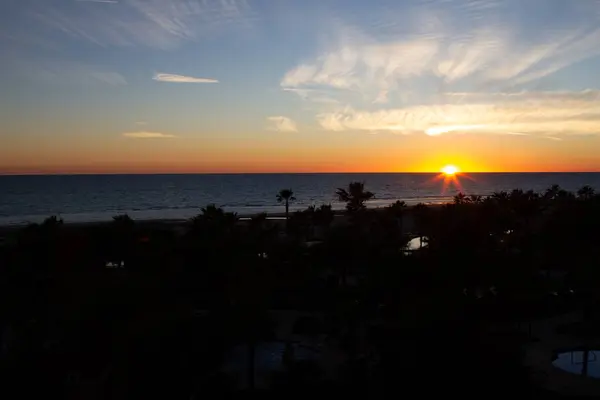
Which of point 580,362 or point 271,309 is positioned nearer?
point 580,362

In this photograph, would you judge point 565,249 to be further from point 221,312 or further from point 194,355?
point 194,355

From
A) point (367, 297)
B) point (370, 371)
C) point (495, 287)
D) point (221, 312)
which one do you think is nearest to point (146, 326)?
point (221, 312)

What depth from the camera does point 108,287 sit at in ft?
48.3

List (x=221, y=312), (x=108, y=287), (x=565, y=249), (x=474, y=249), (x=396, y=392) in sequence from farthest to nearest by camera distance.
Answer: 1. (x=565, y=249)
2. (x=474, y=249)
3. (x=221, y=312)
4. (x=108, y=287)
5. (x=396, y=392)

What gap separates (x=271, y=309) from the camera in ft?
92.2

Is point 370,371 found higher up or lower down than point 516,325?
higher up

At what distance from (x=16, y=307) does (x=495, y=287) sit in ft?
59.4

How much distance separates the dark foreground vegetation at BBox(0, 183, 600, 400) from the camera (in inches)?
494

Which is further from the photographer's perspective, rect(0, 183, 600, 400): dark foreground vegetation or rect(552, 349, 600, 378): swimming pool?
rect(552, 349, 600, 378): swimming pool

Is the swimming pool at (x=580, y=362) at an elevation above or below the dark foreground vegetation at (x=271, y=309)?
below

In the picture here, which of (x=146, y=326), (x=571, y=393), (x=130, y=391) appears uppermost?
(x=146, y=326)

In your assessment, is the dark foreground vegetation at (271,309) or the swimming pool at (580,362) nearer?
the dark foreground vegetation at (271,309)

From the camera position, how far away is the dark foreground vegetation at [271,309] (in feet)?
41.2

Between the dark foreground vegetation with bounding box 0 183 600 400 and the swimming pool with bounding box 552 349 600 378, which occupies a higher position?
the dark foreground vegetation with bounding box 0 183 600 400
